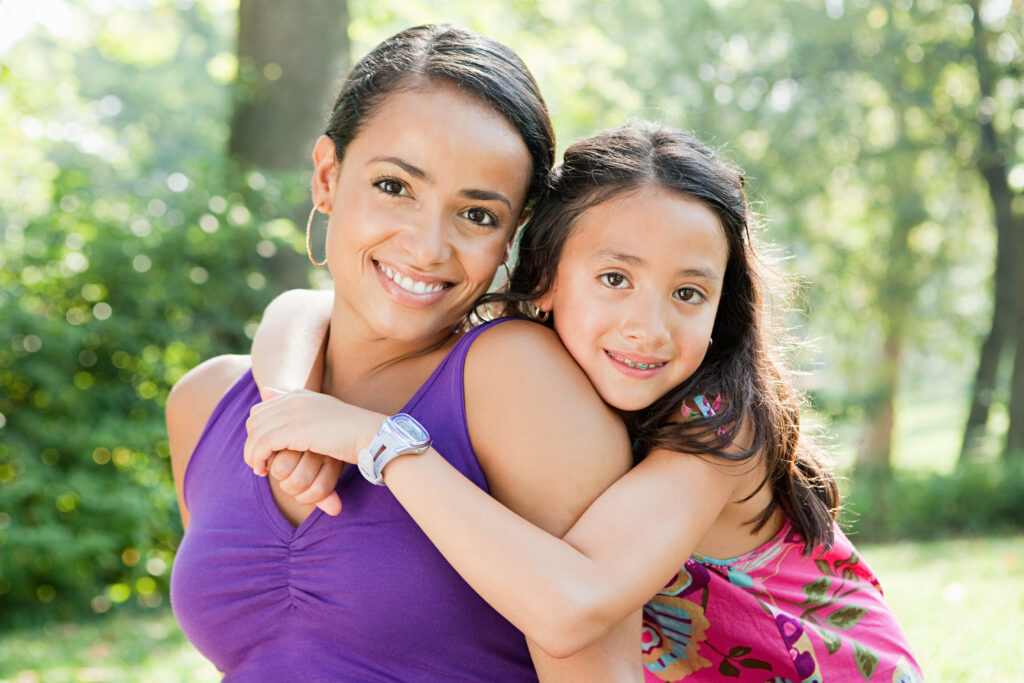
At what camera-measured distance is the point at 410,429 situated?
5.99 ft

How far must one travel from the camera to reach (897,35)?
46.2 feet

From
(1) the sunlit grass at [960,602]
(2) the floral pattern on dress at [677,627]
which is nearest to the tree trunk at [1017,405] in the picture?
(1) the sunlit grass at [960,602]

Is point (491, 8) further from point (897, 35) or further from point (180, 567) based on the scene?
point (180, 567)

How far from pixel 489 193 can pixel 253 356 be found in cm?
80

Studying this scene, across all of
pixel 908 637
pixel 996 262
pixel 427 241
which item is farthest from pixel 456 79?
pixel 996 262

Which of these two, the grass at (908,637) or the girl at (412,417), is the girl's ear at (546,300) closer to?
the girl at (412,417)

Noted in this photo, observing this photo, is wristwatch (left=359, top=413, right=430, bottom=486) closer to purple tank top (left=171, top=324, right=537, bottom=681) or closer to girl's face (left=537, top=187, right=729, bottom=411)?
purple tank top (left=171, top=324, right=537, bottom=681)

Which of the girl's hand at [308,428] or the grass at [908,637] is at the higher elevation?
the girl's hand at [308,428]

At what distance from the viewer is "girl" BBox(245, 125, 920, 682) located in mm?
1699

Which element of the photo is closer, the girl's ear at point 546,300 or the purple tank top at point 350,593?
the purple tank top at point 350,593

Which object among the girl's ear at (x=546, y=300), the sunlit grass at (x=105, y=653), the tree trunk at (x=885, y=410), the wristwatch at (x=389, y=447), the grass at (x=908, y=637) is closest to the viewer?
the wristwatch at (x=389, y=447)

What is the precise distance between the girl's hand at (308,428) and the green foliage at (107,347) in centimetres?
448

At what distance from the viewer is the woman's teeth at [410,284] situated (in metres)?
2.10

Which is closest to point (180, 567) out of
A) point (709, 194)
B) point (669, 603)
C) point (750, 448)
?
point (669, 603)
